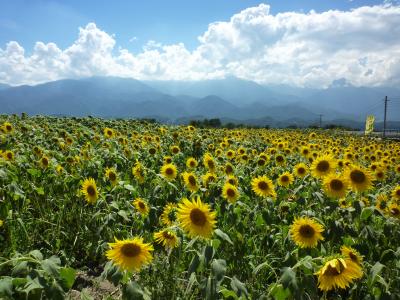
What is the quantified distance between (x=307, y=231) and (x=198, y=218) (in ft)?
4.23

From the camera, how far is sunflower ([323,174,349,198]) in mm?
5472

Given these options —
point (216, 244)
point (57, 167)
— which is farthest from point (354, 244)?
point (57, 167)

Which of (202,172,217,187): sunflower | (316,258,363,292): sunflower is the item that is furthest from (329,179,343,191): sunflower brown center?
(316,258,363,292): sunflower

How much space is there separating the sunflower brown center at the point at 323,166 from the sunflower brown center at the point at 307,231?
94.9 inches

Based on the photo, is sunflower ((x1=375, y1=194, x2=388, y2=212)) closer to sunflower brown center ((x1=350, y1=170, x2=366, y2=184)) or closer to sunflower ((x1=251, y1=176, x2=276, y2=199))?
sunflower brown center ((x1=350, y1=170, x2=366, y2=184))

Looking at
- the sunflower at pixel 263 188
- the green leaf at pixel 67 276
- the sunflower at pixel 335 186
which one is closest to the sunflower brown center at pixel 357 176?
the sunflower at pixel 335 186

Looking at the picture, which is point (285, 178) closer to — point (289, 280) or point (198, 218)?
point (198, 218)

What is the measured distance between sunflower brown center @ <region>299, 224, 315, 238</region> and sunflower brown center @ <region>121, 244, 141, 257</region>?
181 centimetres

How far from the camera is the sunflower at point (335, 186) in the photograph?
547 centimetres

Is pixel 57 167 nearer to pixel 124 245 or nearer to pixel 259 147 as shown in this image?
pixel 124 245

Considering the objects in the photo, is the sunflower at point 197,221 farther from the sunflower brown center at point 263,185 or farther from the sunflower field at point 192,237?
the sunflower brown center at point 263,185

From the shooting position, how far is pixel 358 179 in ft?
18.5

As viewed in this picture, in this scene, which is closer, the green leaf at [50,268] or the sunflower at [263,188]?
the green leaf at [50,268]

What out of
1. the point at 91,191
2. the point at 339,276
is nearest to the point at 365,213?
the point at 339,276
